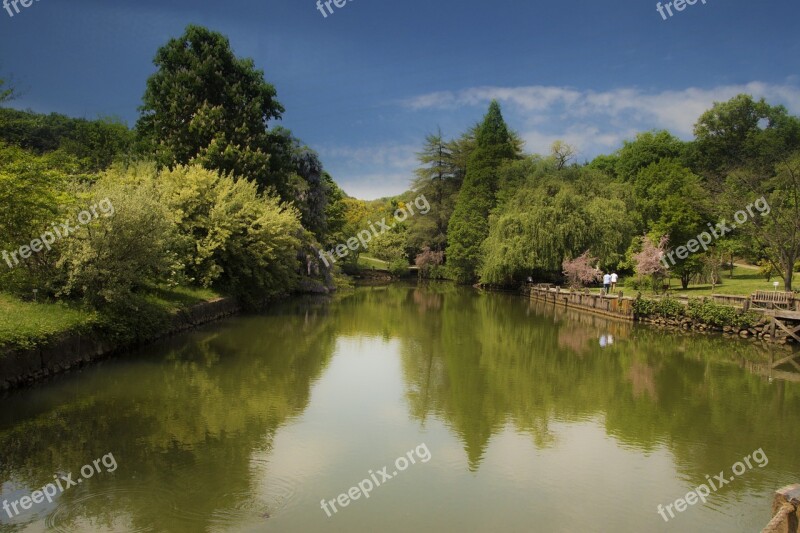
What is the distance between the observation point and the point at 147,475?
862 cm

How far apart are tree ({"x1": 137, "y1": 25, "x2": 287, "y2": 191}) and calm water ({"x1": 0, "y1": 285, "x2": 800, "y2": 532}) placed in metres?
15.9

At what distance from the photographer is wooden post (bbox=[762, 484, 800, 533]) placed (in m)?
4.18

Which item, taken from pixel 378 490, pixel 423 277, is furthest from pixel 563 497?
pixel 423 277

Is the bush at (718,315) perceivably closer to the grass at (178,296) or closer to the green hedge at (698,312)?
the green hedge at (698,312)

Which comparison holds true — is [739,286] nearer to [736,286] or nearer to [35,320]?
[736,286]

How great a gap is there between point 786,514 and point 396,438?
24.6 ft

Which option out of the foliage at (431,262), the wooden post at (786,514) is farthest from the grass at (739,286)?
the wooden post at (786,514)

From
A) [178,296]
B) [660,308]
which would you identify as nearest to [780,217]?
[660,308]

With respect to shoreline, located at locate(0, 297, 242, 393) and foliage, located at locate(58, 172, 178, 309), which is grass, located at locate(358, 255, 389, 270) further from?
foliage, located at locate(58, 172, 178, 309)

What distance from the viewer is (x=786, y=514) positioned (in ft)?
13.9

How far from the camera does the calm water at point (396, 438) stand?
26.0 feet

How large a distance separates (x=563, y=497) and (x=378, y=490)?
2661mm

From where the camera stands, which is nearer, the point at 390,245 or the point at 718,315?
the point at 718,315

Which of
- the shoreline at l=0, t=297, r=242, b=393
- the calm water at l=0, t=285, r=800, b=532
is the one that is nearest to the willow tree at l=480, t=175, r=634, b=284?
the calm water at l=0, t=285, r=800, b=532
